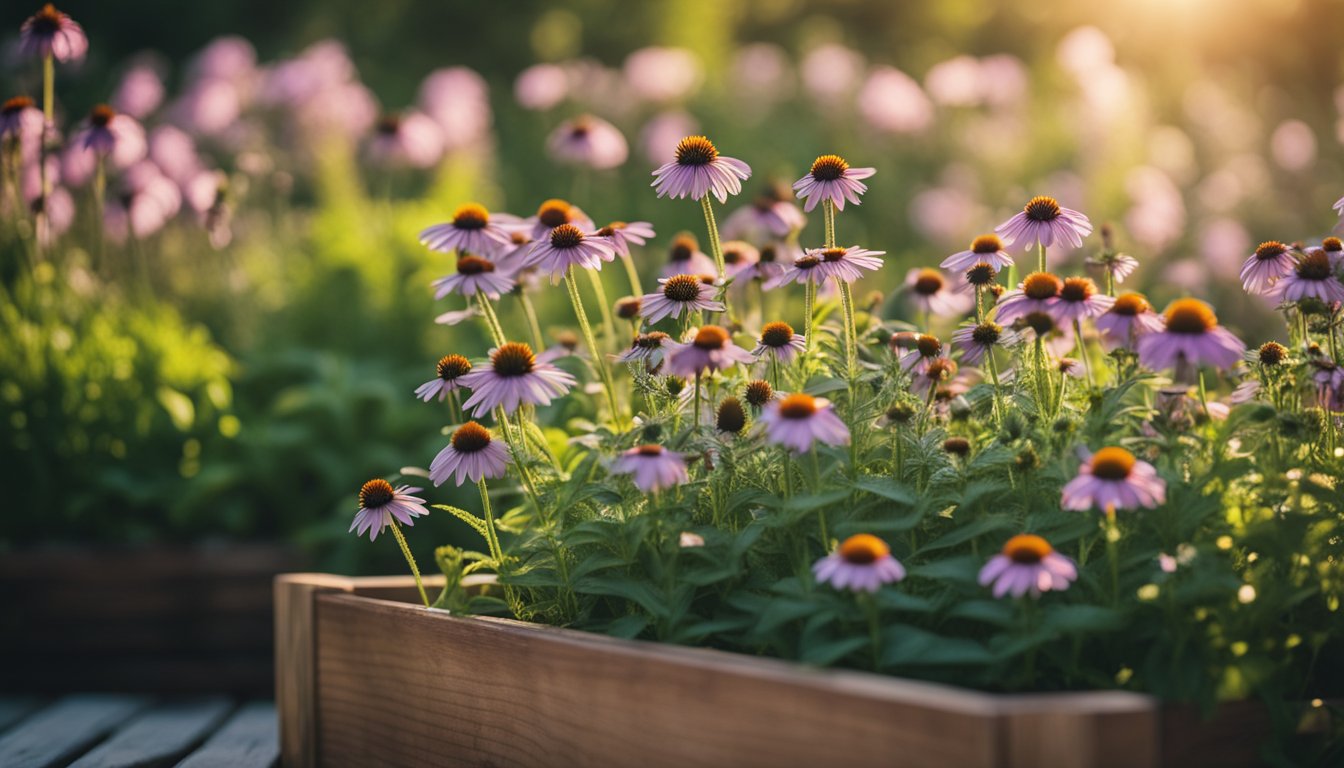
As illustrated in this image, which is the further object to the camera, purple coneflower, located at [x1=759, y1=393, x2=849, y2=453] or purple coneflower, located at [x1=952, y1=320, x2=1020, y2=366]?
purple coneflower, located at [x1=952, y1=320, x2=1020, y2=366]

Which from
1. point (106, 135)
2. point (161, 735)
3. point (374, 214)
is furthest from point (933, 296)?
point (374, 214)

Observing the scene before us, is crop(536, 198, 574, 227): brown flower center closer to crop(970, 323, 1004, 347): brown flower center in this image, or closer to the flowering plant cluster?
the flowering plant cluster

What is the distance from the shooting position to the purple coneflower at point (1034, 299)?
1552 millimetres

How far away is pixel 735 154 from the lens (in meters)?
5.98

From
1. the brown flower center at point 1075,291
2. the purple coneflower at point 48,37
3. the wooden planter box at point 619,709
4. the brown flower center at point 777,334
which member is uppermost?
the purple coneflower at point 48,37

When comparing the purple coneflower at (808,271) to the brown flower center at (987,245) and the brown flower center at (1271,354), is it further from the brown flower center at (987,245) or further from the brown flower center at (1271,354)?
the brown flower center at (1271,354)

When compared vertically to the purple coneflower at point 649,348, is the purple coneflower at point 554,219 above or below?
above

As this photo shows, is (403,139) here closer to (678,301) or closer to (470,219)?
(470,219)

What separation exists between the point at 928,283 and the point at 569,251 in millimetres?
657

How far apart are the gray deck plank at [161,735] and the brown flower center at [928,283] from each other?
5.13 ft

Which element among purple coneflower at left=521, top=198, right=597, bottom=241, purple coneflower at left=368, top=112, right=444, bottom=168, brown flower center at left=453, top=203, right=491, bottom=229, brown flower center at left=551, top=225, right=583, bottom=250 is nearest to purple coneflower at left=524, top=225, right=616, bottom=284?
brown flower center at left=551, top=225, right=583, bottom=250

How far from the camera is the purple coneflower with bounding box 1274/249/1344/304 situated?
1614 mm

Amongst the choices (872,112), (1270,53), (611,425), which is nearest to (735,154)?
(872,112)

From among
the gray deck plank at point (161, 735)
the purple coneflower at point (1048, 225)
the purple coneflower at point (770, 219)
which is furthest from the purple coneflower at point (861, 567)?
the gray deck plank at point (161, 735)
